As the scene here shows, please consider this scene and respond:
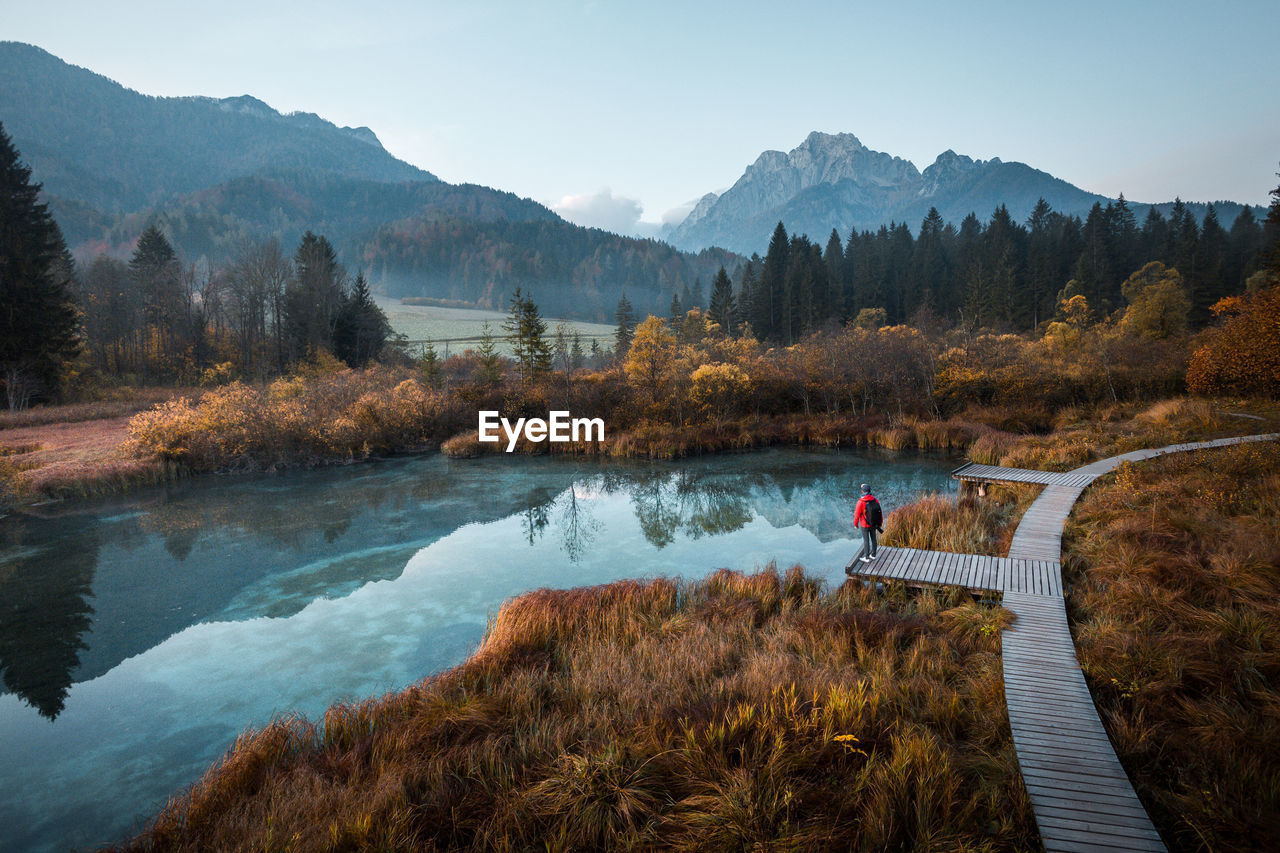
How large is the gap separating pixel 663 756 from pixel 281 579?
11.0m

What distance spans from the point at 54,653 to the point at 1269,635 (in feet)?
55.4

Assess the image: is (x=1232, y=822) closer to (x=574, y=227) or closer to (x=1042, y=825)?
(x=1042, y=825)

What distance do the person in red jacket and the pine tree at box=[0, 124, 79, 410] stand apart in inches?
1583

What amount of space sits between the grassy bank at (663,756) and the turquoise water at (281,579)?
6.13ft

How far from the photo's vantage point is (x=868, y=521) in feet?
33.1

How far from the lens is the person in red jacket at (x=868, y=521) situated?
1009 centimetres

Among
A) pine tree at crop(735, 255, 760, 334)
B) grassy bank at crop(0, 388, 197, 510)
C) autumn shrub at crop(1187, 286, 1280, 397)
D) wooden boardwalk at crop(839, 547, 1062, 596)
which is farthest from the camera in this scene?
pine tree at crop(735, 255, 760, 334)

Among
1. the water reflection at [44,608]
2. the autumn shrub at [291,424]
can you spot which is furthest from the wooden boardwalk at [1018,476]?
the autumn shrub at [291,424]

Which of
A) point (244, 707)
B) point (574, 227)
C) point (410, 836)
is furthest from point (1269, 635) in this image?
point (574, 227)

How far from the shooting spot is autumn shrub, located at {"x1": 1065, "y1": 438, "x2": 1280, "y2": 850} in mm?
4086

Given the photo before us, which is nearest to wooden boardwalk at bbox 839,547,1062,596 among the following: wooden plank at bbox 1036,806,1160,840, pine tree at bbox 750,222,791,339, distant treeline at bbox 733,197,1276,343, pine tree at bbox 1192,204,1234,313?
wooden plank at bbox 1036,806,1160,840

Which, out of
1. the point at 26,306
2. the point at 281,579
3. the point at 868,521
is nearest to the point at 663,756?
the point at 868,521

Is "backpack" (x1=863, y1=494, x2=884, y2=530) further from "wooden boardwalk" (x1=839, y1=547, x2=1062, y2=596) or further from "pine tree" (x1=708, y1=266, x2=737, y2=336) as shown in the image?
"pine tree" (x1=708, y1=266, x2=737, y2=336)

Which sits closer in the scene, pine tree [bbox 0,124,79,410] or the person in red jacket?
the person in red jacket
